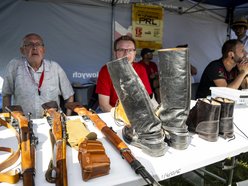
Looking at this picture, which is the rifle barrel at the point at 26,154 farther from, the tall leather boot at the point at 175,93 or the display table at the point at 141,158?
the tall leather boot at the point at 175,93

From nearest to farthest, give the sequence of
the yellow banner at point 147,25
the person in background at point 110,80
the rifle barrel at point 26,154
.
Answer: the rifle barrel at point 26,154 < the person in background at point 110,80 < the yellow banner at point 147,25

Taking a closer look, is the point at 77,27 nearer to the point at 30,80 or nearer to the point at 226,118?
the point at 30,80

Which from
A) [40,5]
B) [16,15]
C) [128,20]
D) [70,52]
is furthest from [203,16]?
[16,15]

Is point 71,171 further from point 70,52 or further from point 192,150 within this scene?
point 70,52

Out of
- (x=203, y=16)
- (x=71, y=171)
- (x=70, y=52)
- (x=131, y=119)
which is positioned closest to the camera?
(x=71, y=171)

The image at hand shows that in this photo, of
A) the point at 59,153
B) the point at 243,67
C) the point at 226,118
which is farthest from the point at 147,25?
the point at 59,153

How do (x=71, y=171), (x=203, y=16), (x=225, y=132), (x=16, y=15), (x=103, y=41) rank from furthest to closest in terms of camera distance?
(x=203, y=16), (x=103, y=41), (x=16, y=15), (x=225, y=132), (x=71, y=171)

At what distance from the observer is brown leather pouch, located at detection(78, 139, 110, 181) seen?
2.22ft

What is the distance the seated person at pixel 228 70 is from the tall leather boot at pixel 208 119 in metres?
1.46

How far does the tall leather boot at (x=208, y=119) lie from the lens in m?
1.00

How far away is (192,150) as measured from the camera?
0.94m

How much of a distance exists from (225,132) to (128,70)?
0.59 metres

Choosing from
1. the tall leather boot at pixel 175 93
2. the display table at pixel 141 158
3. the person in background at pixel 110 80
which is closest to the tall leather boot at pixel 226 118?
the display table at pixel 141 158

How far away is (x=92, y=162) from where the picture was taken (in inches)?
27.1
